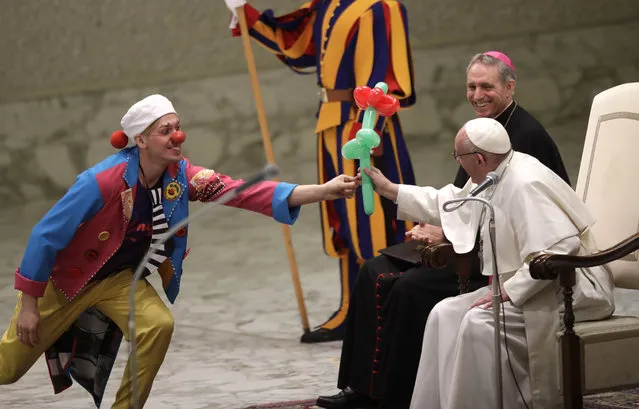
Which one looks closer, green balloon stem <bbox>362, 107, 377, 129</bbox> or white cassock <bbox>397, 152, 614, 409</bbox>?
white cassock <bbox>397, 152, 614, 409</bbox>

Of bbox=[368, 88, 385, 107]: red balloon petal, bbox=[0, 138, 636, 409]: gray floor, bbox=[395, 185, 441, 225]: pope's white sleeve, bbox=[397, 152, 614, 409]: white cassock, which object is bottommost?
bbox=[0, 138, 636, 409]: gray floor

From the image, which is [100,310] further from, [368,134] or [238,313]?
[238,313]

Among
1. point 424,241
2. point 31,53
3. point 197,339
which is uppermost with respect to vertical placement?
point 31,53

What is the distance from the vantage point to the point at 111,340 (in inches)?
199

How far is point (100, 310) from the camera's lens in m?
4.96

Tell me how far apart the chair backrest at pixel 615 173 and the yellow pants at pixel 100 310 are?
1654 mm

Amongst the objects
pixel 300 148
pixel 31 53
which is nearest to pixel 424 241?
pixel 300 148

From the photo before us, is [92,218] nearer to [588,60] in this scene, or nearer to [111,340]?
[111,340]

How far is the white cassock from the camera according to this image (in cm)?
445

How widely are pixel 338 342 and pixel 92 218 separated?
2082mm

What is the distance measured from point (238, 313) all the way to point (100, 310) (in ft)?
8.12

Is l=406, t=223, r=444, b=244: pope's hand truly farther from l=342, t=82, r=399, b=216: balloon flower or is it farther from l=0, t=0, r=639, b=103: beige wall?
l=0, t=0, r=639, b=103: beige wall

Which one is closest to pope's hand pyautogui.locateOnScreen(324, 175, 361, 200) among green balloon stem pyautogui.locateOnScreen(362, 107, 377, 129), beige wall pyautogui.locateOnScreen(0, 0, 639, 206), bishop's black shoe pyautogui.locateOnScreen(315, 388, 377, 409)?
green balloon stem pyautogui.locateOnScreen(362, 107, 377, 129)

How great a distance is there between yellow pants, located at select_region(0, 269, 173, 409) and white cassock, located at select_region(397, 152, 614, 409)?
0.97 metres
